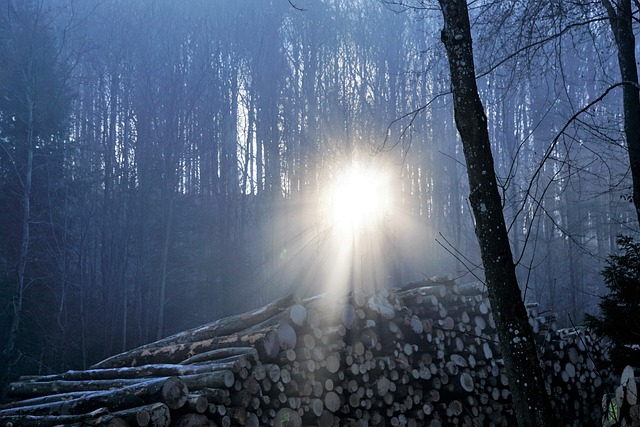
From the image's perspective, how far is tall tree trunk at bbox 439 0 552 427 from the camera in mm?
3898

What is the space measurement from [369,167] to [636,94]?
13812 millimetres

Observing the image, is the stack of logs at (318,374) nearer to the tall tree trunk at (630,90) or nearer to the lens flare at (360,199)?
the tall tree trunk at (630,90)

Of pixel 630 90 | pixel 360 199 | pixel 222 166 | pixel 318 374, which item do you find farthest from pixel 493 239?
pixel 222 166

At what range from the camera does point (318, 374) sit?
7.27 metres

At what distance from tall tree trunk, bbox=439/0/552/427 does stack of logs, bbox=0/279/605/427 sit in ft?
6.11

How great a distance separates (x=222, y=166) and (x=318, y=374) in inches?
697

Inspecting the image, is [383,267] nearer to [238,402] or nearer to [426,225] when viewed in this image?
[426,225]

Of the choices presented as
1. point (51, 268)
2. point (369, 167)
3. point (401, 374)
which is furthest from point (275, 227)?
point (401, 374)

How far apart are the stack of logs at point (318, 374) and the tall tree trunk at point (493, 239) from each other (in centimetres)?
186

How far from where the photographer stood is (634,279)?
23.9 ft

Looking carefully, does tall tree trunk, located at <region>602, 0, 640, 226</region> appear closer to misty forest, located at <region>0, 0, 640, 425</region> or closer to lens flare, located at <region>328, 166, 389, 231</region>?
misty forest, located at <region>0, 0, 640, 425</region>

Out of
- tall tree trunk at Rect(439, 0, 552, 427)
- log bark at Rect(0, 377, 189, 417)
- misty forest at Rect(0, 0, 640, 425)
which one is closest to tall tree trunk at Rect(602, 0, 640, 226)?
tall tree trunk at Rect(439, 0, 552, 427)

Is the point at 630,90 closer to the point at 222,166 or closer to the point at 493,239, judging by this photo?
the point at 493,239

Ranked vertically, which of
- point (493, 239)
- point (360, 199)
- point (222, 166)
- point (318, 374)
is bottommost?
point (318, 374)
